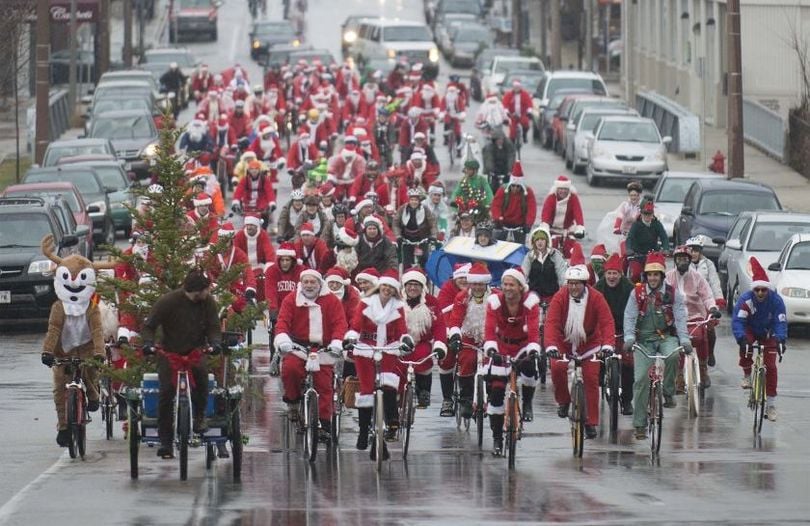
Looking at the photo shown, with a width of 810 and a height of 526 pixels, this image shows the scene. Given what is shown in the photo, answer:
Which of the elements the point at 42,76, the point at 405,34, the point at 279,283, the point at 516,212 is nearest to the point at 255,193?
the point at 516,212

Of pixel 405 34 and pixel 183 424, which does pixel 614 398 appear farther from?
pixel 405 34

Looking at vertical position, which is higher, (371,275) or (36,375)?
(371,275)

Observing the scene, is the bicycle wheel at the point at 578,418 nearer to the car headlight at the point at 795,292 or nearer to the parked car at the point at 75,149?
the car headlight at the point at 795,292

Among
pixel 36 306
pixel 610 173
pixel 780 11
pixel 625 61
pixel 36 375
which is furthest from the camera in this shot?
pixel 625 61

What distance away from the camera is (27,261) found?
29.1 m

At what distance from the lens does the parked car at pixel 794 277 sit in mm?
27828

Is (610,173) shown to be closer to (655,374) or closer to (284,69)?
(284,69)

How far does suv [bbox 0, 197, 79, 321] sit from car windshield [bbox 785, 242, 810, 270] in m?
9.13

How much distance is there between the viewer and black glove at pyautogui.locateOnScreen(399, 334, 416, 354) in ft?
59.2

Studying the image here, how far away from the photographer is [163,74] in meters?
68.8

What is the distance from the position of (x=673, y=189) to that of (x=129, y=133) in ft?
50.6

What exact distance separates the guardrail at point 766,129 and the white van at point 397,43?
55.0ft

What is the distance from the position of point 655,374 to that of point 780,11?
3838 cm

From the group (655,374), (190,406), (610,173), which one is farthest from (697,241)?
(610,173)
